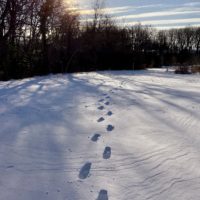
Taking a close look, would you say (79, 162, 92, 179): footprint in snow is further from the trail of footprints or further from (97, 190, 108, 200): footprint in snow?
(97, 190, 108, 200): footprint in snow

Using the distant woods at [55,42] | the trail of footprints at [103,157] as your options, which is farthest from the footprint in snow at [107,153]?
the distant woods at [55,42]

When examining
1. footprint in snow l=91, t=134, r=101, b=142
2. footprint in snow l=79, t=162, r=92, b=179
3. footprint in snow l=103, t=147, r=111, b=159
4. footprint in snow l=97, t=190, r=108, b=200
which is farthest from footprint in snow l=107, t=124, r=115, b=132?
footprint in snow l=97, t=190, r=108, b=200

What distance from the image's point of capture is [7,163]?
307 centimetres

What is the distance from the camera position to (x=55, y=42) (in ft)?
68.6

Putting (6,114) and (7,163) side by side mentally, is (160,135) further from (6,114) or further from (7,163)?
(6,114)

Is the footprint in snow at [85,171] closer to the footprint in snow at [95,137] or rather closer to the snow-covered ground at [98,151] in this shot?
the snow-covered ground at [98,151]

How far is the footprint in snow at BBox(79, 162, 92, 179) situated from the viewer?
2.82 metres

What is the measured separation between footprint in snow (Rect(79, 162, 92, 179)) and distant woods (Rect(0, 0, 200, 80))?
508 inches

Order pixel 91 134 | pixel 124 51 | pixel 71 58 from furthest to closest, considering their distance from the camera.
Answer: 1. pixel 124 51
2. pixel 71 58
3. pixel 91 134

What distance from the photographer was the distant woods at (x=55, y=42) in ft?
53.1

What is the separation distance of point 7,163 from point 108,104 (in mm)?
3552

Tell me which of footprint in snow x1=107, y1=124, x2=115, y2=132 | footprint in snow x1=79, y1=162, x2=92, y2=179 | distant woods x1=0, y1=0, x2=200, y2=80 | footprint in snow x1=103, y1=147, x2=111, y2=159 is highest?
distant woods x1=0, y1=0, x2=200, y2=80

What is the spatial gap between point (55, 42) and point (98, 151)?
59.4 ft

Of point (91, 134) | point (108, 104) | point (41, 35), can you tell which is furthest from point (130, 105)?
point (41, 35)
